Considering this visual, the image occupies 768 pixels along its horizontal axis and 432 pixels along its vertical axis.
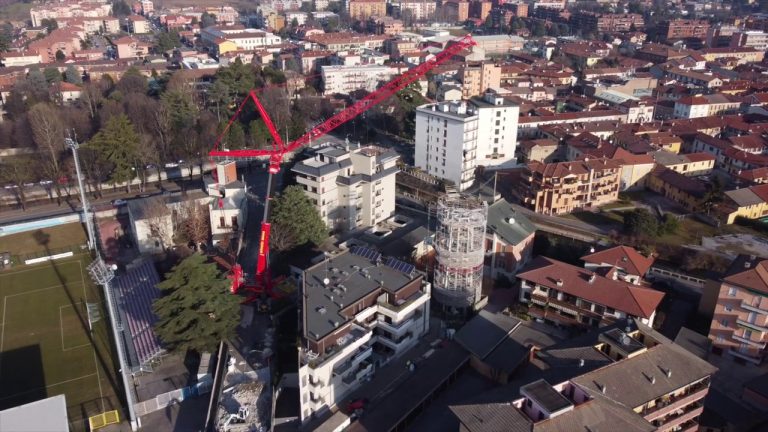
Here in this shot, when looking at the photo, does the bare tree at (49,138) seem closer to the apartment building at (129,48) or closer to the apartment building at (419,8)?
the apartment building at (129,48)

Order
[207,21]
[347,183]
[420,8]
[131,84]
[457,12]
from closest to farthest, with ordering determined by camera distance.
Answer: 1. [347,183]
2. [131,84]
3. [207,21]
4. [457,12]
5. [420,8]

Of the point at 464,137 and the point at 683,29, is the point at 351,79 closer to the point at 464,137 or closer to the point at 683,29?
the point at 464,137

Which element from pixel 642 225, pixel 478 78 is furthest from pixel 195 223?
pixel 478 78

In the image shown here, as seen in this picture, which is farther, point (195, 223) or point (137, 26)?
point (137, 26)

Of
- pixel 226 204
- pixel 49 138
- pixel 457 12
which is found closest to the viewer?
pixel 226 204

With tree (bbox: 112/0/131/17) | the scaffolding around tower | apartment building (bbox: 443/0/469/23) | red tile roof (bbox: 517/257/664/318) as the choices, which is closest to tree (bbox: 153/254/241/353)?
the scaffolding around tower
